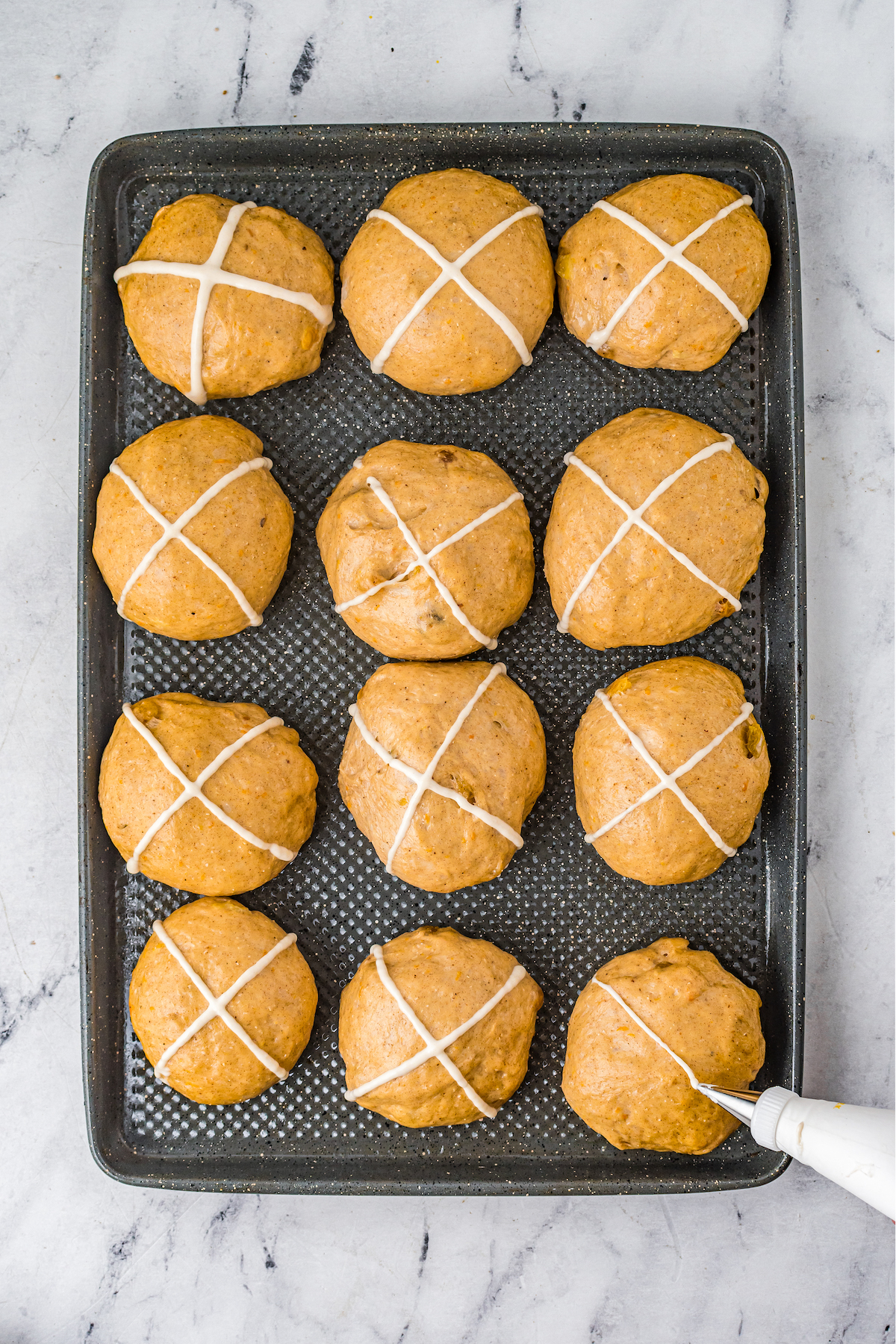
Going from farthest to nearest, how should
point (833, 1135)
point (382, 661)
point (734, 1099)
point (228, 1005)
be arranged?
point (382, 661) < point (228, 1005) < point (734, 1099) < point (833, 1135)

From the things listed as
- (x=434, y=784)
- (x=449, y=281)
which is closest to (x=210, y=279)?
(x=449, y=281)

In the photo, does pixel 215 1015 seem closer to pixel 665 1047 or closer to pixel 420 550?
pixel 665 1047

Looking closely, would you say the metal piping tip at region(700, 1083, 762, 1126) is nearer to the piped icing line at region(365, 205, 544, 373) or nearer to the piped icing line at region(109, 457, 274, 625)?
the piped icing line at region(109, 457, 274, 625)

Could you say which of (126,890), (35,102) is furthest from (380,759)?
(35,102)

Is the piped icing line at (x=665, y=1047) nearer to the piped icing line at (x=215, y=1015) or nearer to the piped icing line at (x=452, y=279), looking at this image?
the piped icing line at (x=215, y=1015)

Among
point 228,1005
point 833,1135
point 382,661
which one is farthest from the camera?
point 382,661

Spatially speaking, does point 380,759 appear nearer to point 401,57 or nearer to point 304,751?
point 304,751
